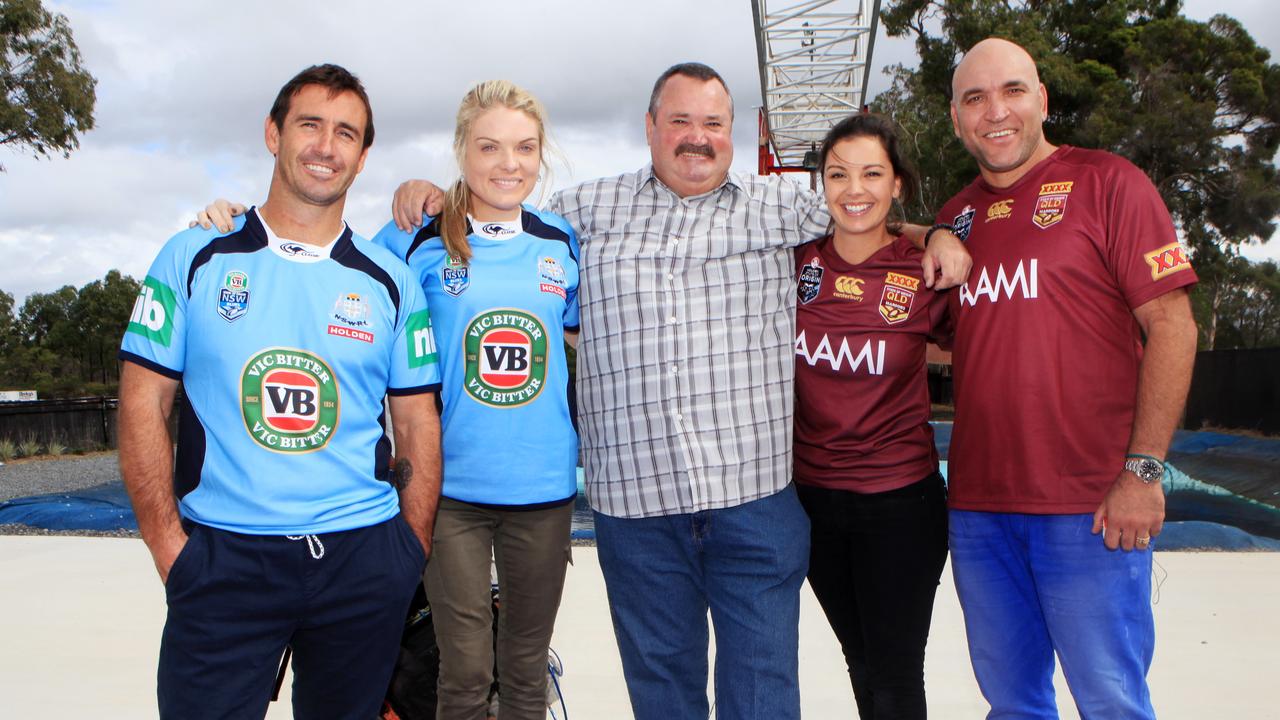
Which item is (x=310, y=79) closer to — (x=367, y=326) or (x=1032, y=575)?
(x=367, y=326)

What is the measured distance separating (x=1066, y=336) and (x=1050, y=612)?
680mm

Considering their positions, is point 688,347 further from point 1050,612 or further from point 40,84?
point 40,84

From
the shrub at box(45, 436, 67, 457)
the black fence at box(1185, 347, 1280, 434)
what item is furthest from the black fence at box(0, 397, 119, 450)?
the black fence at box(1185, 347, 1280, 434)

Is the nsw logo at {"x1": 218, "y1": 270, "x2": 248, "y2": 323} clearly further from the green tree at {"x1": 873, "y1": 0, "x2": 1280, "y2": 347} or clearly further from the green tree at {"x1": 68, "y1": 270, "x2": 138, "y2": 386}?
the green tree at {"x1": 68, "y1": 270, "x2": 138, "y2": 386}

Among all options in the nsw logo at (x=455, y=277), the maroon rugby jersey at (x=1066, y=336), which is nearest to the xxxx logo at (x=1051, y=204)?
the maroon rugby jersey at (x=1066, y=336)

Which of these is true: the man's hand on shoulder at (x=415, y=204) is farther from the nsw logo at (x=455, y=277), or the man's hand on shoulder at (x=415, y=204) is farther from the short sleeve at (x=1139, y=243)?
the short sleeve at (x=1139, y=243)

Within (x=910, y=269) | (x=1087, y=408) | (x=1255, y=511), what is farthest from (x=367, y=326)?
(x=1255, y=511)

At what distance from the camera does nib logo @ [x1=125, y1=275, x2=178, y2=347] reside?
5.98 ft

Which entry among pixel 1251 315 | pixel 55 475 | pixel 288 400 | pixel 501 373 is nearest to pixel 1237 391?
pixel 501 373

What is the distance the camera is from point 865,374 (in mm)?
2330

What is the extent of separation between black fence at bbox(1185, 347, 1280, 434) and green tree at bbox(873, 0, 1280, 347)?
12.6 ft

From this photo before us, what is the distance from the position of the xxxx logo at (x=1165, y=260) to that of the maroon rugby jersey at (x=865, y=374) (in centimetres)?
49

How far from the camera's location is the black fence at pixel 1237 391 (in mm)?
16000

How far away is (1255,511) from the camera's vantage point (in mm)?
9758
